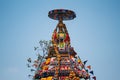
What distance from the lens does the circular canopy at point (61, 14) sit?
51594 mm

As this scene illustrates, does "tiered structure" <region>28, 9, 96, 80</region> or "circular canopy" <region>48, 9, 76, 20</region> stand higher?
"circular canopy" <region>48, 9, 76, 20</region>

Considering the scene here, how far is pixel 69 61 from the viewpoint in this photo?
49812 millimetres

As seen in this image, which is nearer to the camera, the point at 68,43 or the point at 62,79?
the point at 62,79

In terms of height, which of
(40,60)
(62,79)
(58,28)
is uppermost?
(58,28)

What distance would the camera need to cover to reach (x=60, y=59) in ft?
163

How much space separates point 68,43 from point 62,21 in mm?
3849

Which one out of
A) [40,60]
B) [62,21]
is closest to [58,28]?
[62,21]

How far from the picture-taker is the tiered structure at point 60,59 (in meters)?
48.8

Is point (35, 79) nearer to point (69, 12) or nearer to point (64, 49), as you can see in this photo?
point (64, 49)

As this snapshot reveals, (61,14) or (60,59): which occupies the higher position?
(61,14)

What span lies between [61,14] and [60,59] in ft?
24.1

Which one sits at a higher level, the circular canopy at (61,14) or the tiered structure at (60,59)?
the circular canopy at (61,14)

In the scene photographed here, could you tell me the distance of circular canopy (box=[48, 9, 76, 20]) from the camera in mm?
51594

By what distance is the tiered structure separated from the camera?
160ft
